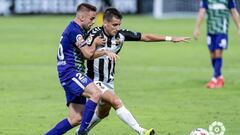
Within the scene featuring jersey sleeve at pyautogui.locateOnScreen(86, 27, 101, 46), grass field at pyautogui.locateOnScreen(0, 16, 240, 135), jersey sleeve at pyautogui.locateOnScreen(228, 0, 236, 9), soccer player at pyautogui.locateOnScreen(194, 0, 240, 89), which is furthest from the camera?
jersey sleeve at pyautogui.locateOnScreen(228, 0, 236, 9)

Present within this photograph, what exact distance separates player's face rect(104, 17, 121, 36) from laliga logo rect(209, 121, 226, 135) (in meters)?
1.90

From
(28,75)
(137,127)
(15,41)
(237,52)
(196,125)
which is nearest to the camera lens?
(137,127)

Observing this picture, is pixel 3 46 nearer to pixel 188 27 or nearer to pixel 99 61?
pixel 188 27

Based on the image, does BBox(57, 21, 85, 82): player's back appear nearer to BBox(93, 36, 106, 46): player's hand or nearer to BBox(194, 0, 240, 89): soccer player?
BBox(93, 36, 106, 46): player's hand

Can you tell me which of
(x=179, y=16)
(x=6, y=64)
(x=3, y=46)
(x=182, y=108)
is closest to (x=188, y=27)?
(x=179, y=16)

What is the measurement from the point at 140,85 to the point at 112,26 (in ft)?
24.7

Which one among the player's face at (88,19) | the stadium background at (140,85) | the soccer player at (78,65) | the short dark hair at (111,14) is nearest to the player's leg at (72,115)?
the soccer player at (78,65)

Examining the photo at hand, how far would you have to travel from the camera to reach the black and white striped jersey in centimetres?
1112

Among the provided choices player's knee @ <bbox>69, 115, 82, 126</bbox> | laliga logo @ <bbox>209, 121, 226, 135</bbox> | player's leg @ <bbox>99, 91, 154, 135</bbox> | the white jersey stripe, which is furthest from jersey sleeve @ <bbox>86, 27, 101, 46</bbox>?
laliga logo @ <bbox>209, 121, 226, 135</bbox>

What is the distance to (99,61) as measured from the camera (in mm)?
11258

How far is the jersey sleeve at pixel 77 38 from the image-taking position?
405 inches

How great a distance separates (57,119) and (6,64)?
384 inches

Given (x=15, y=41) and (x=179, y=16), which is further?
(x=179, y=16)

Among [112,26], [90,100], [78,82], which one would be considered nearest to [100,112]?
[90,100]
